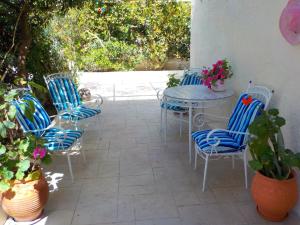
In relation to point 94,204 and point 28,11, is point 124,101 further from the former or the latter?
point 94,204

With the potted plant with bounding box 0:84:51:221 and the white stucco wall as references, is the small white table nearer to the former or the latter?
the white stucco wall

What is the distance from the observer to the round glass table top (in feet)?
10.2

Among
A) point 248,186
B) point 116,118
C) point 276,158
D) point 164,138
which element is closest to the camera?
point 276,158

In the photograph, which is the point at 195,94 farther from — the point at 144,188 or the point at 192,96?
the point at 144,188

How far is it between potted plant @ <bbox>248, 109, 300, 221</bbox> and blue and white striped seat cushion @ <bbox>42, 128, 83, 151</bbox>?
5.93 ft

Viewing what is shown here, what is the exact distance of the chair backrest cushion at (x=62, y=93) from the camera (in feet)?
13.1

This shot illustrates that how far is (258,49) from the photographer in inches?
112

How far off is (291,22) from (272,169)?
1.14m

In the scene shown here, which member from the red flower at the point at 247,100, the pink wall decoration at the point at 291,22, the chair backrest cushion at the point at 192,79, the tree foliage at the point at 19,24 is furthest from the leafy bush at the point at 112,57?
the pink wall decoration at the point at 291,22

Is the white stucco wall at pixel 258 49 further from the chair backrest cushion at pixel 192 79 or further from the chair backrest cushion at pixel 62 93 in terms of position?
the chair backrest cushion at pixel 62 93

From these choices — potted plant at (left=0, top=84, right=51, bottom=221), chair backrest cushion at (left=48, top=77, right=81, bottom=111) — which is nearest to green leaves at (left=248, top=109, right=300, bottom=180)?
potted plant at (left=0, top=84, right=51, bottom=221)

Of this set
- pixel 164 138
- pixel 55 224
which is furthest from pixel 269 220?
pixel 164 138

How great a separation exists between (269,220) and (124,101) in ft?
14.1

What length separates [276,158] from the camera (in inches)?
85.4
